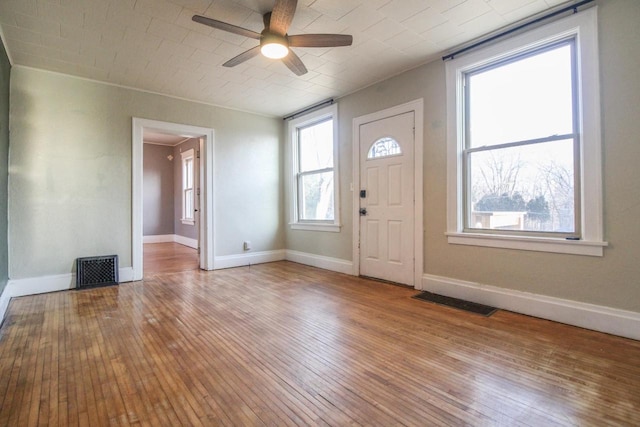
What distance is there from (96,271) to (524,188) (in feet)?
16.8

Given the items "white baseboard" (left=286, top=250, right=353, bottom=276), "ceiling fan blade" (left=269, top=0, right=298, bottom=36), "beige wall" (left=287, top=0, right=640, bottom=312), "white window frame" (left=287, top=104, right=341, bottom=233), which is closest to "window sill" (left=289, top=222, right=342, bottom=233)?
"white window frame" (left=287, top=104, right=341, bottom=233)

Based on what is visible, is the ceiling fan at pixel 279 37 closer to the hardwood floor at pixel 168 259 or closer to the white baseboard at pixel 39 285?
the white baseboard at pixel 39 285

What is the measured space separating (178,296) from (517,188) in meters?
3.83

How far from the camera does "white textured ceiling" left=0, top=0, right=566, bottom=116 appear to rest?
2613mm

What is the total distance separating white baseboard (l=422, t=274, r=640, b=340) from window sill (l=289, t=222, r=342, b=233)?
178cm

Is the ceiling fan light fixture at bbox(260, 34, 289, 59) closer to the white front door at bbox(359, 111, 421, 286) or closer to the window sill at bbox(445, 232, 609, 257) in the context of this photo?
the white front door at bbox(359, 111, 421, 286)

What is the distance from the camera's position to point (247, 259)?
5.50 meters

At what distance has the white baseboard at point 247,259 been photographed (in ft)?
17.0

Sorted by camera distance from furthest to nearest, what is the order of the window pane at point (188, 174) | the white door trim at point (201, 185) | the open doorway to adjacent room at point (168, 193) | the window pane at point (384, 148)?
the window pane at point (188, 174) → the open doorway to adjacent room at point (168, 193) → the white door trim at point (201, 185) → the window pane at point (384, 148)

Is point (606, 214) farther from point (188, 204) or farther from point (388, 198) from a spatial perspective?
point (188, 204)

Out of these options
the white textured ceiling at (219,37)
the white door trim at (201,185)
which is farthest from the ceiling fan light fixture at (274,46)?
the white door trim at (201,185)

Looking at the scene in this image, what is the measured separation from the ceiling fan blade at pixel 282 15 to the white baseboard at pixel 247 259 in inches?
146

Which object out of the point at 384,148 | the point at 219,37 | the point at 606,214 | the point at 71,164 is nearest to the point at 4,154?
the point at 71,164

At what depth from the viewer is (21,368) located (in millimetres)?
1984
